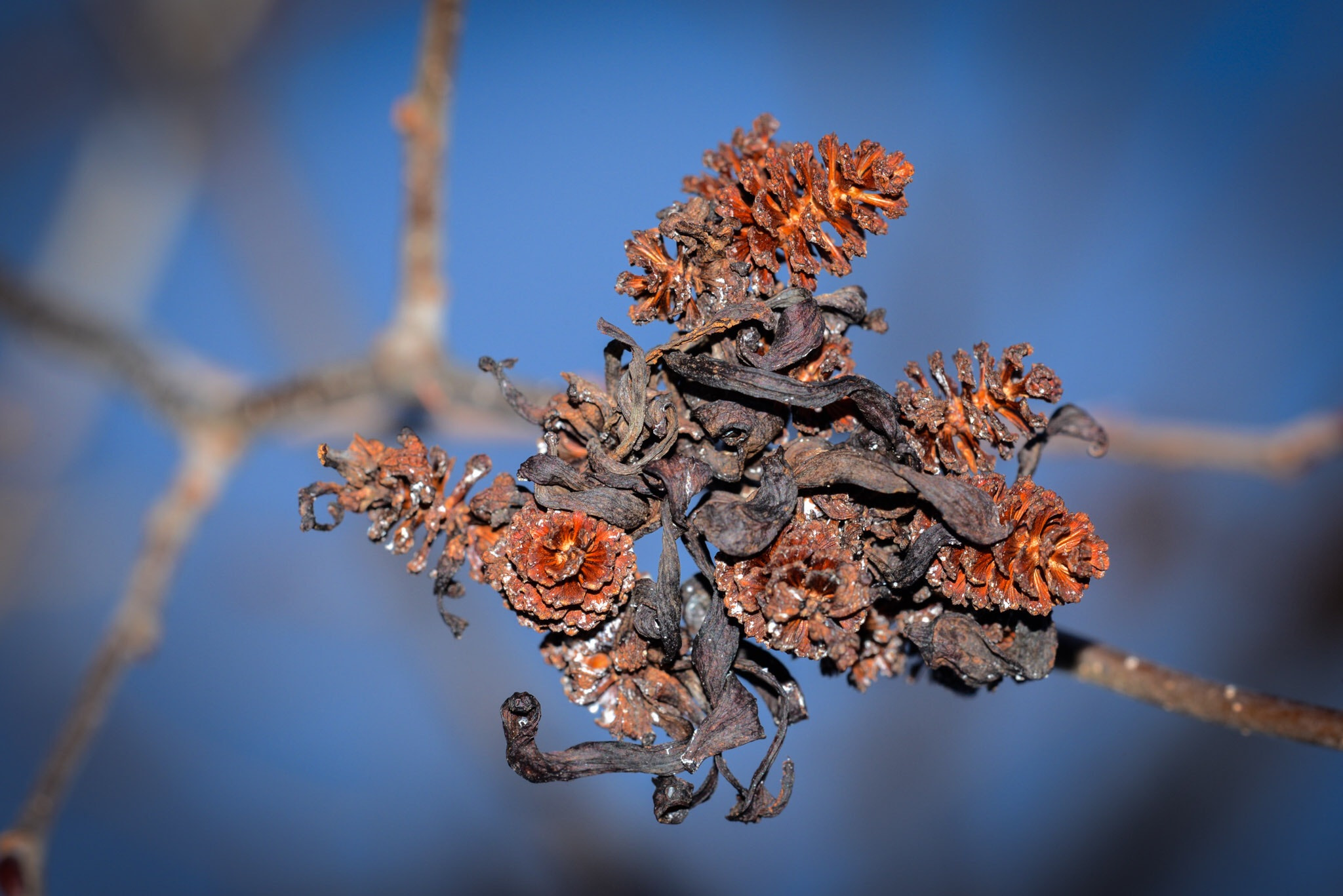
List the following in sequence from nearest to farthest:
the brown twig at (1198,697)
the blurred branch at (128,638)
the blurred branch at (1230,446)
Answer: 1. the brown twig at (1198,697)
2. the blurred branch at (128,638)
3. the blurred branch at (1230,446)

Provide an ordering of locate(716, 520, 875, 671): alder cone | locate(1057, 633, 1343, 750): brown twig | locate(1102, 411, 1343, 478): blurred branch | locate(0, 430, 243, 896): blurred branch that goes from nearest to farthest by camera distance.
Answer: locate(716, 520, 875, 671): alder cone, locate(1057, 633, 1343, 750): brown twig, locate(0, 430, 243, 896): blurred branch, locate(1102, 411, 1343, 478): blurred branch

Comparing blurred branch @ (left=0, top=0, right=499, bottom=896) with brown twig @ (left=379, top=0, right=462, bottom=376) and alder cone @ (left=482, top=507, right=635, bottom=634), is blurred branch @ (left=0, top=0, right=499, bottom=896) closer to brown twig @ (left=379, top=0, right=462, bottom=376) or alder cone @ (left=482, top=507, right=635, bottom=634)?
brown twig @ (left=379, top=0, right=462, bottom=376)

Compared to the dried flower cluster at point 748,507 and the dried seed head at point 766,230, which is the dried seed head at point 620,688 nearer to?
the dried flower cluster at point 748,507

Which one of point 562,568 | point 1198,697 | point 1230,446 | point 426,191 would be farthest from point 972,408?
point 1230,446

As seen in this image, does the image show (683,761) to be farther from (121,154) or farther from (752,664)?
(121,154)

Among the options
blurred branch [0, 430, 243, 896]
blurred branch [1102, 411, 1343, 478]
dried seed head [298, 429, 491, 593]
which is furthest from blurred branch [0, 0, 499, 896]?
blurred branch [1102, 411, 1343, 478]

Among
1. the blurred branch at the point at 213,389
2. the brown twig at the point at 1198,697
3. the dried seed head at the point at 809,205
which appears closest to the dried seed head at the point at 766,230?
the dried seed head at the point at 809,205
